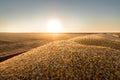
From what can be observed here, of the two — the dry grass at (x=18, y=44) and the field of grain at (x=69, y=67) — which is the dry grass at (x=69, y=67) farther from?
the dry grass at (x=18, y=44)

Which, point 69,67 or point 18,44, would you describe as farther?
point 18,44

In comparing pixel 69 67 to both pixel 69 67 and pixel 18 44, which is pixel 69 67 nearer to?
pixel 69 67

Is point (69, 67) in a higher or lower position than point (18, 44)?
higher

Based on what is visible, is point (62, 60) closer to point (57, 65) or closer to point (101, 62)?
point (57, 65)

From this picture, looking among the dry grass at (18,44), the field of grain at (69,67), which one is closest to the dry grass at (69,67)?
the field of grain at (69,67)

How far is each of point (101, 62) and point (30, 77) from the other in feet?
6.25

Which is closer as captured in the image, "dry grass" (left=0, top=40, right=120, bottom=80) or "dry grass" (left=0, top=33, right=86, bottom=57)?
"dry grass" (left=0, top=40, right=120, bottom=80)

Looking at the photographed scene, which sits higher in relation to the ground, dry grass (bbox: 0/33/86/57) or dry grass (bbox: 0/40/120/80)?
dry grass (bbox: 0/40/120/80)

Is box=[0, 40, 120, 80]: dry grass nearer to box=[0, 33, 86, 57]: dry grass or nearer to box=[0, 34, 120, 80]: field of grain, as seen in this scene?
box=[0, 34, 120, 80]: field of grain

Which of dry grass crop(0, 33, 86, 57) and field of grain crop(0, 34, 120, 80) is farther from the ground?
field of grain crop(0, 34, 120, 80)

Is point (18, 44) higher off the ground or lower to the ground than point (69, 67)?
lower

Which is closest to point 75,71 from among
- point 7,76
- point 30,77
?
point 30,77

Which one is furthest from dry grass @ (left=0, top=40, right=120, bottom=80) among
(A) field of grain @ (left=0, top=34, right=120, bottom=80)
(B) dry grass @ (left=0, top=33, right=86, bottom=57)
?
(B) dry grass @ (left=0, top=33, right=86, bottom=57)

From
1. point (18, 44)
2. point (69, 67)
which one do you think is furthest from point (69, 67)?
point (18, 44)
